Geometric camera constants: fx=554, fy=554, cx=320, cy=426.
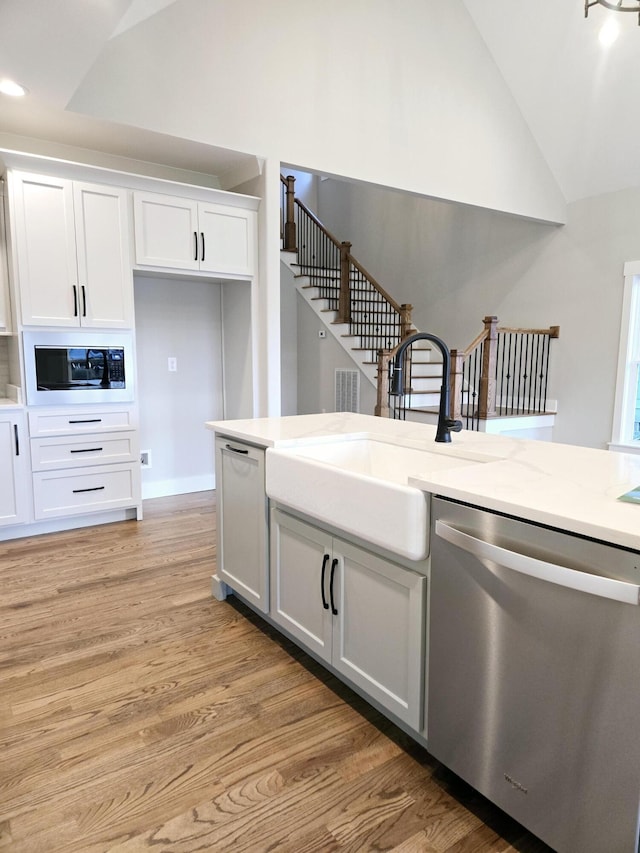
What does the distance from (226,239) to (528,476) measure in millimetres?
3306

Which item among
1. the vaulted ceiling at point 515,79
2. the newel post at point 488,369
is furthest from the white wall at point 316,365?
the vaulted ceiling at point 515,79

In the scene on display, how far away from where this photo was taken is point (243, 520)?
2539 millimetres

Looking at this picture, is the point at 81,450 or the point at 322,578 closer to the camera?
the point at 322,578

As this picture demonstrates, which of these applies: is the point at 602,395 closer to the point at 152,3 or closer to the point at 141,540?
the point at 141,540

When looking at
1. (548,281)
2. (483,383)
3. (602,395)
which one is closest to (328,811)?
(483,383)

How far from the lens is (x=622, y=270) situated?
5.34 m

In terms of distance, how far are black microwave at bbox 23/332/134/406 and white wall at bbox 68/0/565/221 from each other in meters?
1.39

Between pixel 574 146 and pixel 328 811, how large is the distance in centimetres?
591

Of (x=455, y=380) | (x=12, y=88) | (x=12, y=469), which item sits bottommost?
(x=12, y=469)

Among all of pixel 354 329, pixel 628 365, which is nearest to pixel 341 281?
pixel 354 329

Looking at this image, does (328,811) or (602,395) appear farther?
(602,395)

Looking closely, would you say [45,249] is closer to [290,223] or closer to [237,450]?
[237,450]

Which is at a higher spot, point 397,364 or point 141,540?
point 397,364

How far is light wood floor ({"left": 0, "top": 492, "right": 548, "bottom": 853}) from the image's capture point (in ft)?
4.81
